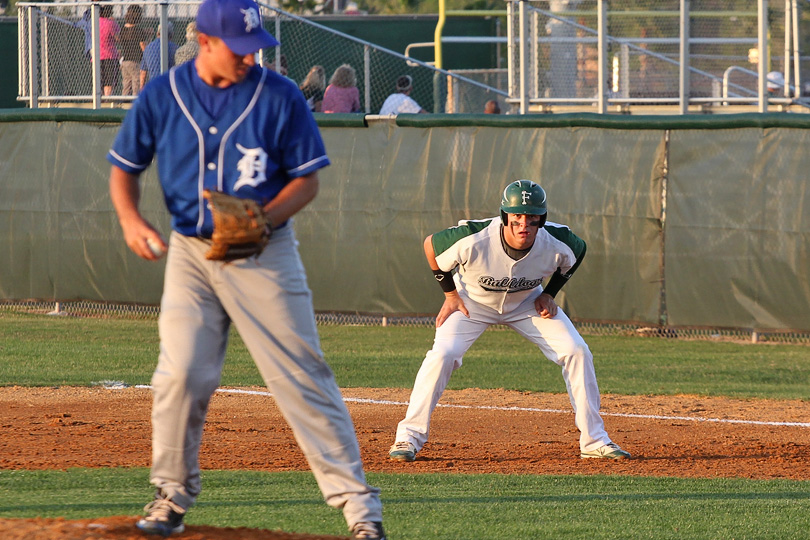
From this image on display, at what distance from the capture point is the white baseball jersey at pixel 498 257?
6.74m

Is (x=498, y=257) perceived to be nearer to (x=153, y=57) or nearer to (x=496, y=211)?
(x=496, y=211)

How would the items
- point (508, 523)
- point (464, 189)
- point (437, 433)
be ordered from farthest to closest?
point (464, 189) < point (437, 433) < point (508, 523)

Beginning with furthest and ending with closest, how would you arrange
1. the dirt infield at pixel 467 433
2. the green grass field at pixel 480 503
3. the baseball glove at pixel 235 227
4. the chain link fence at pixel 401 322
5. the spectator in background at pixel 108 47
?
the spectator in background at pixel 108 47 → the chain link fence at pixel 401 322 → the dirt infield at pixel 467 433 → the green grass field at pixel 480 503 → the baseball glove at pixel 235 227

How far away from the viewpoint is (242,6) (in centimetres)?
376

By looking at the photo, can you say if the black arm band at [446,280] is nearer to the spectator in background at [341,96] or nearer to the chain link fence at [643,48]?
the chain link fence at [643,48]

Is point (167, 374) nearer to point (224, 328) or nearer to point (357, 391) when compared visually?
point (224, 328)

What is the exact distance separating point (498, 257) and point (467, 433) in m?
1.56

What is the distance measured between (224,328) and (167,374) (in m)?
0.25


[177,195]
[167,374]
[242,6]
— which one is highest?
[242,6]

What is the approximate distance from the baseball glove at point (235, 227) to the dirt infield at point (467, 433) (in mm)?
2976

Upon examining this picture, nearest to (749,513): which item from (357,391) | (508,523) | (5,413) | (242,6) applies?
(508,523)

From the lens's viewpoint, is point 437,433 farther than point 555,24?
No

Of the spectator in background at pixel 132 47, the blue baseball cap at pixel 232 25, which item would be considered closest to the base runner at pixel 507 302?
the blue baseball cap at pixel 232 25

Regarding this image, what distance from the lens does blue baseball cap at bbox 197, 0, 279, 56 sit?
369 centimetres
